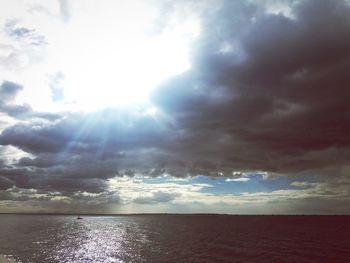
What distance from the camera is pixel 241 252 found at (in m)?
78.2

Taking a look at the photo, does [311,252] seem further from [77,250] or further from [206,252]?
[77,250]

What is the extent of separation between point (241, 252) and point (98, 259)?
3279cm

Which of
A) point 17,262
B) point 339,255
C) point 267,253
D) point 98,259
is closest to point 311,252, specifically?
point 339,255

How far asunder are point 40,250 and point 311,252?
66132mm

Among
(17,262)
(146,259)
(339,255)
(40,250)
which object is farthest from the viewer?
(40,250)

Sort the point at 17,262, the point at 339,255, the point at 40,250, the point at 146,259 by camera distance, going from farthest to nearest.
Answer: the point at 40,250 < the point at 339,255 < the point at 146,259 < the point at 17,262

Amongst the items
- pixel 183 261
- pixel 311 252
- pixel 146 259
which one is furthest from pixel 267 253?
pixel 146 259

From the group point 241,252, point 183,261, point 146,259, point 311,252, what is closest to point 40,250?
point 146,259

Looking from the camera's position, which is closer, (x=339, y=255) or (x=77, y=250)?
(x=339, y=255)

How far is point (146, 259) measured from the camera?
230 ft

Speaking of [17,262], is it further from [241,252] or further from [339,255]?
[339,255]

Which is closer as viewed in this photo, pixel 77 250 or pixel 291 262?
pixel 291 262

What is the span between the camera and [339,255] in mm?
75938

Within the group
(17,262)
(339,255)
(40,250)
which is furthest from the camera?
(40,250)
